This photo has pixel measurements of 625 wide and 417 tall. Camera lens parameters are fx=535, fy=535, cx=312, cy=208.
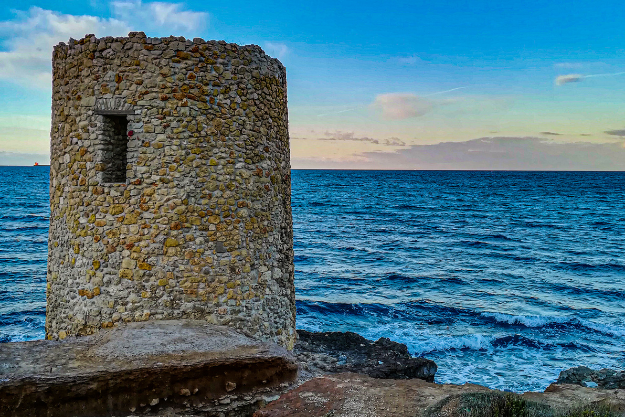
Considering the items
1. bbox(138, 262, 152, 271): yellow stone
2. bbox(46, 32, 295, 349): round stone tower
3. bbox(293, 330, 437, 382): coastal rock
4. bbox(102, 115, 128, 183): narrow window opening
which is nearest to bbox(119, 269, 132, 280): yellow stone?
bbox(46, 32, 295, 349): round stone tower

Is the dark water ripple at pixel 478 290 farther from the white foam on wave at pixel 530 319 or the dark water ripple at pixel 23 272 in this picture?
the dark water ripple at pixel 23 272

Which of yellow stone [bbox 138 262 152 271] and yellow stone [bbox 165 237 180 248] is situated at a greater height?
yellow stone [bbox 165 237 180 248]

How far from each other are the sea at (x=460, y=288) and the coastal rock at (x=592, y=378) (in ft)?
4.74

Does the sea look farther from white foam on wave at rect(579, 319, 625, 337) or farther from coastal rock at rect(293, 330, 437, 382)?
coastal rock at rect(293, 330, 437, 382)

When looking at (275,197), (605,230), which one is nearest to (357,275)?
(275,197)

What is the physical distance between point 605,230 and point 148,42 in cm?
4656

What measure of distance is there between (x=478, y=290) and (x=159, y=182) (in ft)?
64.3

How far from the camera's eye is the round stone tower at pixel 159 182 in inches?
288

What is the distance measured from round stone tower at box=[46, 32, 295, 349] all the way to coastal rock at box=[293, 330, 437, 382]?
59.1 inches

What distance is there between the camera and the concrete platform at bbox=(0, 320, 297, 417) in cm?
559

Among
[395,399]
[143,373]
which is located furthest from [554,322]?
[143,373]

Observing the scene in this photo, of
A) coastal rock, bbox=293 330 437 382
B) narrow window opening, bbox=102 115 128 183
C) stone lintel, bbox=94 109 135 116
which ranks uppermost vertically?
stone lintel, bbox=94 109 135 116

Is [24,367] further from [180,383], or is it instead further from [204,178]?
[204,178]

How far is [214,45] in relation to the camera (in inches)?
293
